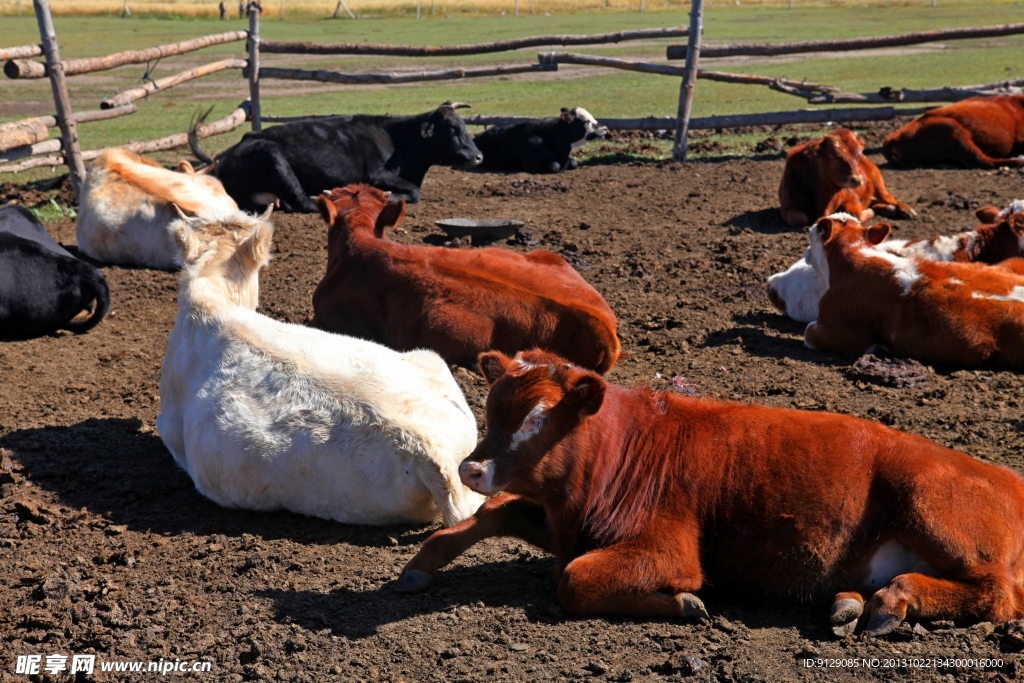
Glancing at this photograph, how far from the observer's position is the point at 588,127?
51.6ft

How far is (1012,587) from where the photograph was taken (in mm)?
3850

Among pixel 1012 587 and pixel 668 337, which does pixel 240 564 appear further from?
pixel 668 337

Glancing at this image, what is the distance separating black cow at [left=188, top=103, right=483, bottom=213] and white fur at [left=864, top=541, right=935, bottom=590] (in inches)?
367

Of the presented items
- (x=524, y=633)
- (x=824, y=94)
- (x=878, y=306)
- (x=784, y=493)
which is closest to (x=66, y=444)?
(x=524, y=633)

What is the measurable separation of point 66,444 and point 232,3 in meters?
68.1

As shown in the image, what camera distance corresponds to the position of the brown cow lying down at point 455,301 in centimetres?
676

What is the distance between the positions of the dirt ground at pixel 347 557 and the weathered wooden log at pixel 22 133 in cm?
401

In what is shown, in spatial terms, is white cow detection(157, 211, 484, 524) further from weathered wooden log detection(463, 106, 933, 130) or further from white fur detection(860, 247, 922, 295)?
weathered wooden log detection(463, 106, 933, 130)

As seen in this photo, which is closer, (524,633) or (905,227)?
(524,633)

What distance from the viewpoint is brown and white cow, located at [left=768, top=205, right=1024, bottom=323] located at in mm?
8055

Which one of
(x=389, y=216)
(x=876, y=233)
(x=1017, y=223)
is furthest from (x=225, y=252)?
(x=1017, y=223)

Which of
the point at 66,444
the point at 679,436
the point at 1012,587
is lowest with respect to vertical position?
the point at 66,444

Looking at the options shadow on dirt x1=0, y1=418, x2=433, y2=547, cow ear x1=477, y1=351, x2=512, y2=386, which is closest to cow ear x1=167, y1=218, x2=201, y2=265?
shadow on dirt x1=0, y1=418, x2=433, y2=547

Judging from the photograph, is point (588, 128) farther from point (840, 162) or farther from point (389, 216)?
point (389, 216)
